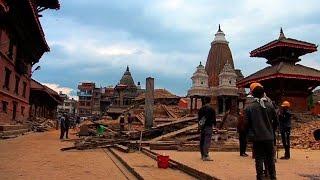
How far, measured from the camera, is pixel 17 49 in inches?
1127

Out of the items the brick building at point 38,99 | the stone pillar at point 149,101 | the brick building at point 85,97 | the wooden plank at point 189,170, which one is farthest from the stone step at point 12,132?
the brick building at point 85,97

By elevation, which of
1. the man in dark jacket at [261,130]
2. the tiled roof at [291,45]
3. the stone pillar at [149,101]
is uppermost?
the tiled roof at [291,45]

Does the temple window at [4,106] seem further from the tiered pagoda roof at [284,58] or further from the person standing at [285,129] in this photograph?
the tiered pagoda roof at [284,58]

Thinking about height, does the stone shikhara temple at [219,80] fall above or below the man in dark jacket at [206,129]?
above

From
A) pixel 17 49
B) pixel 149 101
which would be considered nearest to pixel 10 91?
pixel 17 49

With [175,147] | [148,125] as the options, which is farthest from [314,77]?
[175,147]

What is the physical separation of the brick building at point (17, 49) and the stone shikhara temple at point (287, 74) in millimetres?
18783

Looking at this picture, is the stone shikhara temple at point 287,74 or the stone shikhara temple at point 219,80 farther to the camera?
the stone shikhara temple at point 219,80

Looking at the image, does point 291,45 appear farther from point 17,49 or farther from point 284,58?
point 17,49

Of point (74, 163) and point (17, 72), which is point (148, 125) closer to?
point (74, 163)

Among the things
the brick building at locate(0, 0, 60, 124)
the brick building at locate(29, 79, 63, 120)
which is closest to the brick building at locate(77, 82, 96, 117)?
the brick building at locate(29, 79, 63, 120)

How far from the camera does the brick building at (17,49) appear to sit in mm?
23344

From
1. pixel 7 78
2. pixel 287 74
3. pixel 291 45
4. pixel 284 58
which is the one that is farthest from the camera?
pixel 284 58

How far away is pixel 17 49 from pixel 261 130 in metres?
25.9
